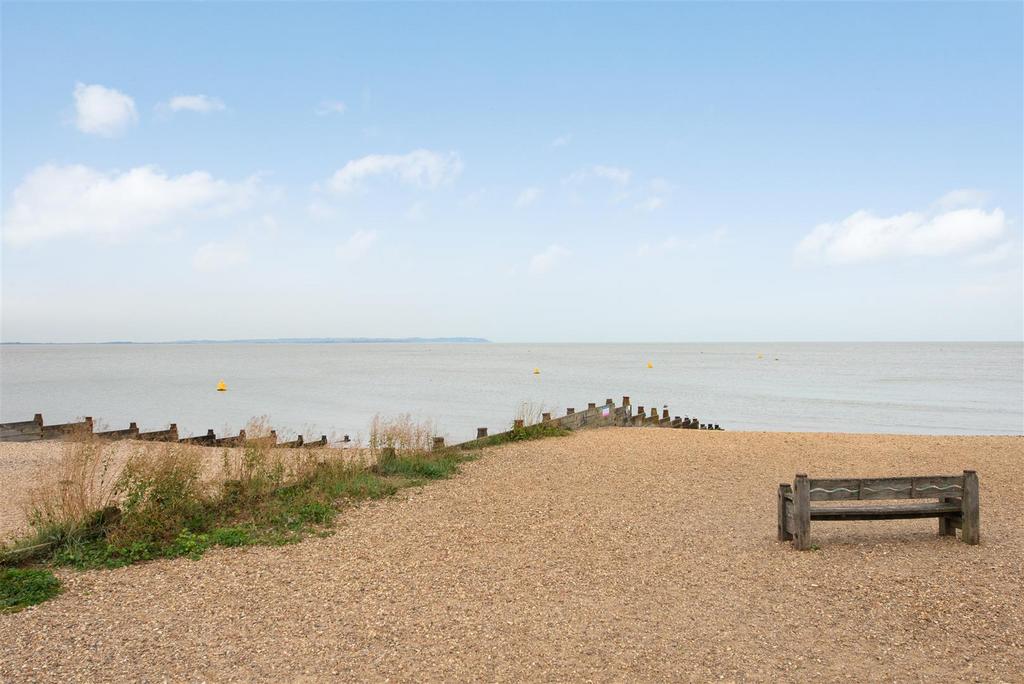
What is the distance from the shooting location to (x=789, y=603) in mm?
6371

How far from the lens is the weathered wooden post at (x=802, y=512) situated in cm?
775

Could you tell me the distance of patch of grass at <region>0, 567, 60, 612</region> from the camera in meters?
6.29

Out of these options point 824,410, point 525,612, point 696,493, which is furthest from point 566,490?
point 824,410

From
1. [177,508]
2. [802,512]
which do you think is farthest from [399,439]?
[802,512]

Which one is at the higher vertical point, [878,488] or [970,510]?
[878,488]

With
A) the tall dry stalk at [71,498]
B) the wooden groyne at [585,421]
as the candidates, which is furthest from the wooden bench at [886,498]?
the tall dry stalk at [71,498]

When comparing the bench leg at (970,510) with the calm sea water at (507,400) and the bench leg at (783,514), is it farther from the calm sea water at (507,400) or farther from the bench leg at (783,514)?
the calm sea water at (507,400)

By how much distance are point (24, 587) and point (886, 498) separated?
29.1 feet

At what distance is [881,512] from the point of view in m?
7.82

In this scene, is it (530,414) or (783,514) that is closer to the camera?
(783,514)

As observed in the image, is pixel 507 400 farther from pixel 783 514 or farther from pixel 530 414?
pixel 783 514

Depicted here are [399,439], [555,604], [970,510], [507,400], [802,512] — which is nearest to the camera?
[555,604]

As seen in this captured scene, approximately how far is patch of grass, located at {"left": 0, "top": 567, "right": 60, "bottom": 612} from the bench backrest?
7902 millimetres

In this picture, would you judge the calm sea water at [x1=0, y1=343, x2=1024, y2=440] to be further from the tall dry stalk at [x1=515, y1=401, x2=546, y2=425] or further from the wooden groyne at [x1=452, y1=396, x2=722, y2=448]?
the wooden groyne at [x1=452, y1=396, x2=722, y2=448]
